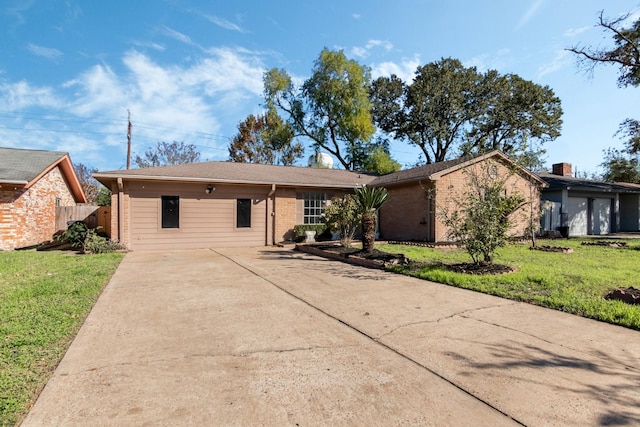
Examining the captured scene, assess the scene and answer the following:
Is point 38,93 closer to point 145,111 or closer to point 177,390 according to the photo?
point 145,111

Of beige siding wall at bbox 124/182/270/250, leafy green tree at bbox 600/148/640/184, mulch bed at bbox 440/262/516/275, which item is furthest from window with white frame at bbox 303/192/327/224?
leafy green tree at bbox 600/148/640/184

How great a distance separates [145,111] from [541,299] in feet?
86.0

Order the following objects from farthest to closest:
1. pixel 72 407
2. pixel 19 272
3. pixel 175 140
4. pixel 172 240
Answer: pixel 175 140, pixel 172 240, pixel 19 272, pixel 72 407

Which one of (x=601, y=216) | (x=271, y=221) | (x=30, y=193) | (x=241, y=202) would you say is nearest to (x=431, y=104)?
(x=601, y=216)

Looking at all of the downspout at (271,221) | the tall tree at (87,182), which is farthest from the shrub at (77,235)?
the tall tree at (87,182)

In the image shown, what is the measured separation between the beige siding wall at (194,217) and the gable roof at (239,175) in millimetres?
476

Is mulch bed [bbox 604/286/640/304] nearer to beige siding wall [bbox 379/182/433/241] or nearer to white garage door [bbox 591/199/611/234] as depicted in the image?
beige siding wall [bbox 379/182/433/241]

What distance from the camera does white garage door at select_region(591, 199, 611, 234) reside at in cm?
2095

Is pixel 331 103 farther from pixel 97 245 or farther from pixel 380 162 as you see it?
pixel 97 245

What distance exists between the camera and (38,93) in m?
19.7

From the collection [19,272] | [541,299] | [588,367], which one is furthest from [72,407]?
[19,272]

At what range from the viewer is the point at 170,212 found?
12695 millimetres

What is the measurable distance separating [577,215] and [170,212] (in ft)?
73.1

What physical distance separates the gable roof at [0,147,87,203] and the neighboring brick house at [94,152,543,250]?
2.80 metres
